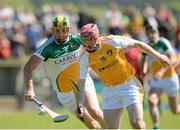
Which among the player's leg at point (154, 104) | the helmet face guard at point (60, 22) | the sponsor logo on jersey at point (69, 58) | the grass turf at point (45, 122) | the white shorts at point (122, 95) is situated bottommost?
the grass turf at point (45, 122)

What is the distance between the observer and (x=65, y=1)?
33.3m

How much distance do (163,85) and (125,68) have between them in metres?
4.48

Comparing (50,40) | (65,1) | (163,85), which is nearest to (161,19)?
(65,1)

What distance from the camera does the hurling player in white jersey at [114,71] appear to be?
1174 centimetres

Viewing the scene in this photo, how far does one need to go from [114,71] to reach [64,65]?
1.31 metres

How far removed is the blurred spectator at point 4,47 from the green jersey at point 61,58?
1204cm

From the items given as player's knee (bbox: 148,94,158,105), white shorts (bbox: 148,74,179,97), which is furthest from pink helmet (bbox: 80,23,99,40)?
white shorts (bbox: 148,74,179,97)

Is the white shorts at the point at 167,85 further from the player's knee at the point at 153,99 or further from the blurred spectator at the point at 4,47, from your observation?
the blurred spectator at the point at 4,47

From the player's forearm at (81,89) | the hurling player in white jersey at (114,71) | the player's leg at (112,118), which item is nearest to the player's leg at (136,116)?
the hurling player in white jersey at (114,71)

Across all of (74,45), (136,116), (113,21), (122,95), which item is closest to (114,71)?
(122,95)

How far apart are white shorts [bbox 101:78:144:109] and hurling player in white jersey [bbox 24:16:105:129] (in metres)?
0.59

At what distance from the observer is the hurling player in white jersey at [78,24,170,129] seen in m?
11.7

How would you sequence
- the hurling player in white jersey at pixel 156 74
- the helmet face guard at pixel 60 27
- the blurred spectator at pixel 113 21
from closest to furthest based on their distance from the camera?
the helmet face guard at pixel 60 27, the hurling player in white jersey at pixel 156 74, the blurred spectator at pixel 113 21

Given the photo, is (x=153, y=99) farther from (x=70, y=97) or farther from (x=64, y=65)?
(x=64, y=65)
